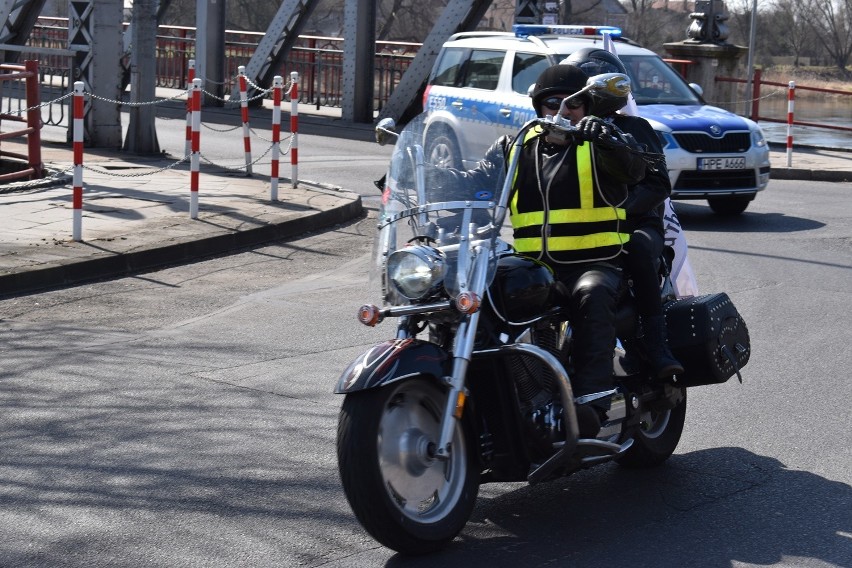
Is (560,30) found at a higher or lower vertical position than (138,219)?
higher

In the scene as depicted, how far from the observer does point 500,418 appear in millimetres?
4496

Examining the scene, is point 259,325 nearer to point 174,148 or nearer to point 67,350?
point 67,350

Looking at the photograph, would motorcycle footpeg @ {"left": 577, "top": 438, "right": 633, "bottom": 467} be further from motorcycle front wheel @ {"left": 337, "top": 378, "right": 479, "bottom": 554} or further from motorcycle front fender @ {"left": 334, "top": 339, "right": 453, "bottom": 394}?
motorcycle front fender @ {"left": 334, "top": 339, "right": 453, "bottom": 394}

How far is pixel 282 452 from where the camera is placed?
18.2ft

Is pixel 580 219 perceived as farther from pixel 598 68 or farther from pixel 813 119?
pixel 813 119


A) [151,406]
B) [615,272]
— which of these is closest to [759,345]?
[615,272]

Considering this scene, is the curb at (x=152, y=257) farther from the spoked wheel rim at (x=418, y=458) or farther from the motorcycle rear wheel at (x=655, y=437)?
the spoked wheel rim at (x=418, y=458)

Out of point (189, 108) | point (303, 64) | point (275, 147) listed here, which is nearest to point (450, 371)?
point (189, 108)

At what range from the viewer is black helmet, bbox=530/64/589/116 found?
4977mm

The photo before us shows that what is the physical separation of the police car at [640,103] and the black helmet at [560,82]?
7.52 meters

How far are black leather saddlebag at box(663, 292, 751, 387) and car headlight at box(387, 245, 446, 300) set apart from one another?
1.40m

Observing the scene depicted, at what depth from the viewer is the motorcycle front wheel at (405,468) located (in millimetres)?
4156

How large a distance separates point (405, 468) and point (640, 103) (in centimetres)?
1050

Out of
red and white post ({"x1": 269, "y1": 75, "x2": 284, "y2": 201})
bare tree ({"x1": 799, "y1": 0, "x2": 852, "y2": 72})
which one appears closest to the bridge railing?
red and white post ({"x1": 269, "y1": 75, "x2": 284, "y2": 201})
